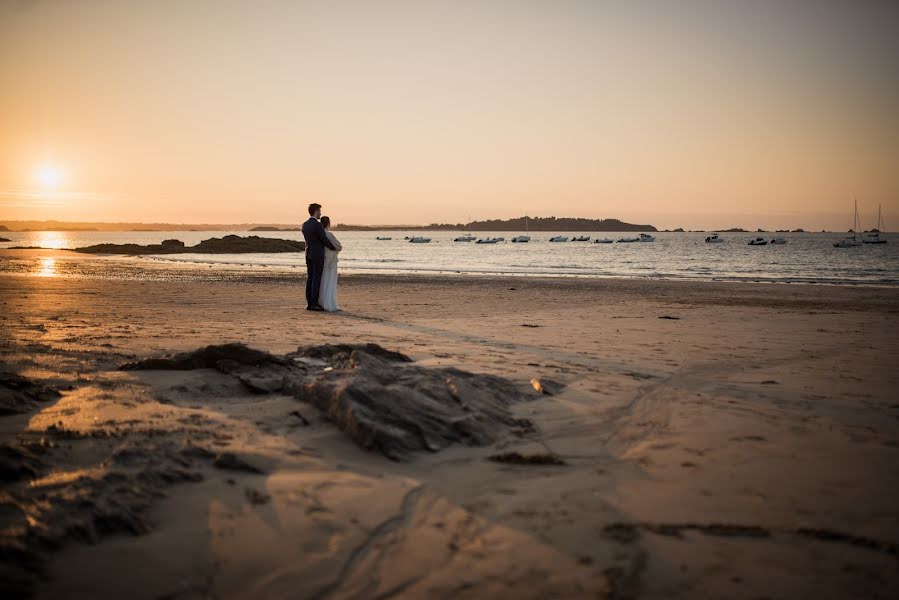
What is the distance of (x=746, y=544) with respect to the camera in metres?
2.84

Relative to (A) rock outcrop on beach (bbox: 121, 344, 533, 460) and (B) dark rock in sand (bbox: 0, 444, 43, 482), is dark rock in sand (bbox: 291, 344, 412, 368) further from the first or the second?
(B) dark rock in sand (bbox: 0, 444, 43, 482)

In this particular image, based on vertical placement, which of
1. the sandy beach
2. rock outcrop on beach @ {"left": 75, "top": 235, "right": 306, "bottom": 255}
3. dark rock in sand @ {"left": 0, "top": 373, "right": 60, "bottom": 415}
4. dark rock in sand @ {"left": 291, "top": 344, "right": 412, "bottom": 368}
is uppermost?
rock outcrop on beach @ {"left": 75, "top": 235, "right": 306, "bottom": 255}

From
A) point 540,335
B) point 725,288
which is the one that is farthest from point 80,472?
point 725,288

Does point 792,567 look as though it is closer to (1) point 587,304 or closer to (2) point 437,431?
(2) point 437,431

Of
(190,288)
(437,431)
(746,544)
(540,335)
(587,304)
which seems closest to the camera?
(746,544)

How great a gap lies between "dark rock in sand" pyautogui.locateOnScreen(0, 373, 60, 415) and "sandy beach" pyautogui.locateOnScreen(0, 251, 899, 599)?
27 millimetres

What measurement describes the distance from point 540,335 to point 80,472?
7381mm

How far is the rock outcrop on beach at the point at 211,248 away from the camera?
176 ft

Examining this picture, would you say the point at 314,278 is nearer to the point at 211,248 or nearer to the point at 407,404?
the point at 407,404

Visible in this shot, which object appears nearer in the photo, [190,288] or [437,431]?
[437,431]

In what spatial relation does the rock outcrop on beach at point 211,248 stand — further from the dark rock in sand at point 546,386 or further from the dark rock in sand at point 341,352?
the dark rock in sand at point 546,386

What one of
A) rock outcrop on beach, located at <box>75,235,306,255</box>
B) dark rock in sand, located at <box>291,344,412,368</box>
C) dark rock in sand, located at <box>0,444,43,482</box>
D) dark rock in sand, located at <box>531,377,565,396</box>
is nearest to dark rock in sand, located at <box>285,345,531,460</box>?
dark rock in sand, located at <box>531,377,565,396</box>

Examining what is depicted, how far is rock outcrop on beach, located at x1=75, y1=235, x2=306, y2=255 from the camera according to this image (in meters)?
53.6

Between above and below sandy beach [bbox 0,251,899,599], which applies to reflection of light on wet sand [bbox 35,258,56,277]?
above
